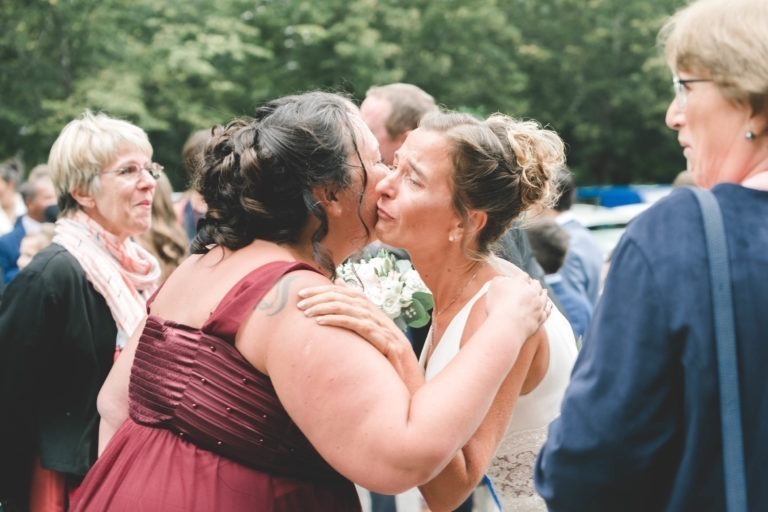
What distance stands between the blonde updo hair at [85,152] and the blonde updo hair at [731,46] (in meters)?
2.97

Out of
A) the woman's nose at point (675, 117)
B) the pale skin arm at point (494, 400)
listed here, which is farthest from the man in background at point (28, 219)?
the woman's nose at point (675, 117)

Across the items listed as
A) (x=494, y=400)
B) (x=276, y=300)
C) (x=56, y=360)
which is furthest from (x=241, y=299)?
(x=56, y=360)

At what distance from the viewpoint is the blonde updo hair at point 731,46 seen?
1.57 m

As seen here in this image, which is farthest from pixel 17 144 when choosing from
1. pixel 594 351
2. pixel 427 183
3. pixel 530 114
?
pixel 594 351

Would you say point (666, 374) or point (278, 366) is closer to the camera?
point (666, 374)

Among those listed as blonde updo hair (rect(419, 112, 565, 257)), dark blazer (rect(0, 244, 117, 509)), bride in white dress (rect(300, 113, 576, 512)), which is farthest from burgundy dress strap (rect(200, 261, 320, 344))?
dark blazer (rect(0, 244, 117, 509))

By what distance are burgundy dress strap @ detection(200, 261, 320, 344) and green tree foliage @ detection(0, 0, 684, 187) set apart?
45.8 ft

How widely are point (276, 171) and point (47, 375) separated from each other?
75.4 inches

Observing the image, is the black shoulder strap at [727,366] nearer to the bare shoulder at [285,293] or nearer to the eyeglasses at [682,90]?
the eyeglasses at [682,90]

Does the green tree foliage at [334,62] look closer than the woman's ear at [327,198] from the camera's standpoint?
No

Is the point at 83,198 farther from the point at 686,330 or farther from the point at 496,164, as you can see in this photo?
the point at 686,330

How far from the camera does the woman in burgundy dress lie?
73.9 inches

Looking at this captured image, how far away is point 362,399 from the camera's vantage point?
6.09ft

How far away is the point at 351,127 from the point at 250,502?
106 centimetres
